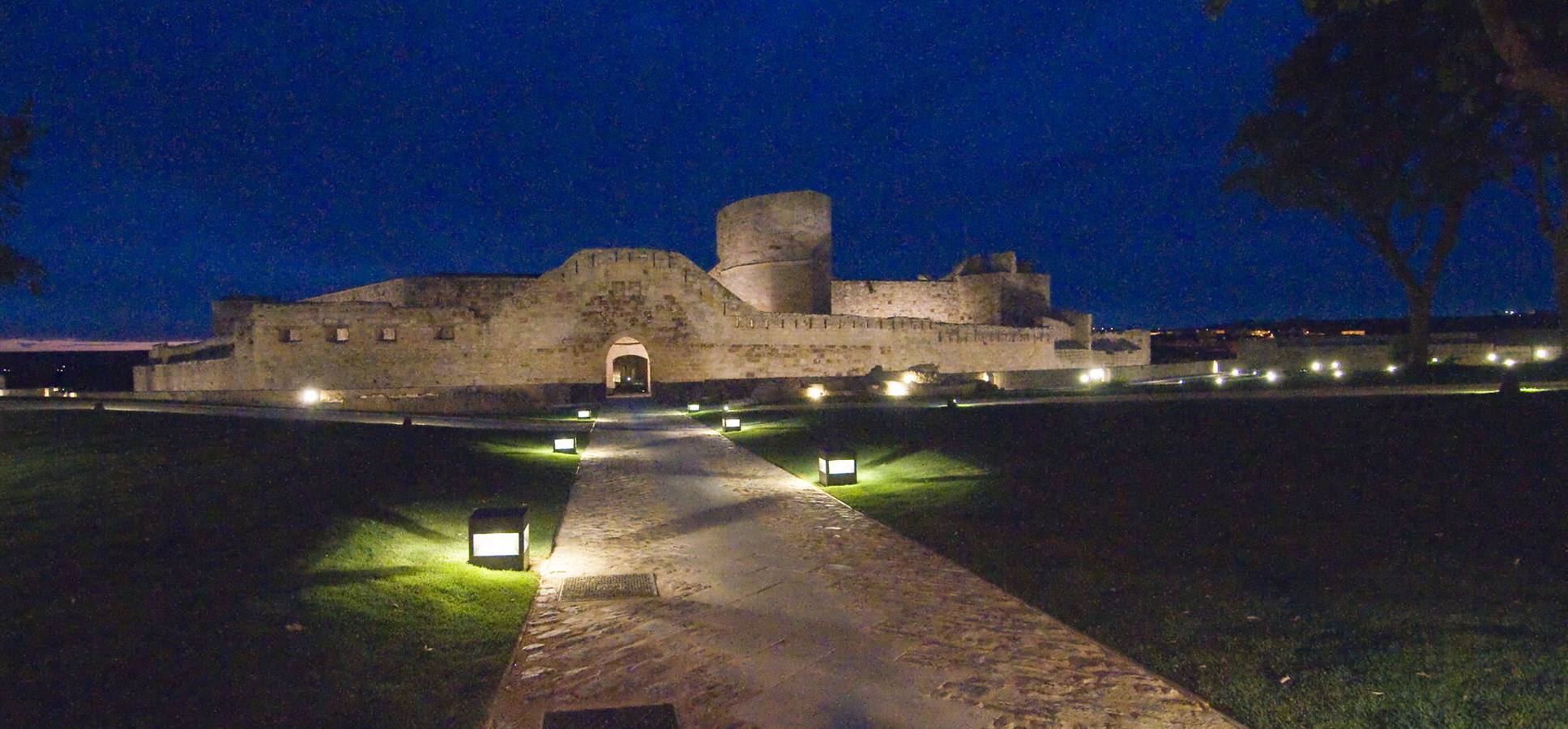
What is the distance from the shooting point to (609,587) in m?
6.24

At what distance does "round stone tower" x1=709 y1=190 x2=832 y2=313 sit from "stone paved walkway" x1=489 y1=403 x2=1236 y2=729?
29.3 meters

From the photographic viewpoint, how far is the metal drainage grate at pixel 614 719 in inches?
117

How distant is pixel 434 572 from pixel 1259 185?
80.1 feet

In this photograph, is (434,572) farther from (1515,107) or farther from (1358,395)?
(1515,107)

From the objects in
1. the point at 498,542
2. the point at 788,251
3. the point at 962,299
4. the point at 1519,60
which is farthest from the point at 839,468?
the point at 962,299

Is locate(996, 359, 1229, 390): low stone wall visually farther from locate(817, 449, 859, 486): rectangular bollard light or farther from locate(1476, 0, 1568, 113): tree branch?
locate(1476, 0, 1568, 113): tree branch

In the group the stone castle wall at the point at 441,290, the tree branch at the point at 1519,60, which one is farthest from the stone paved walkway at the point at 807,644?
the stone castle wall at the point at 441,290

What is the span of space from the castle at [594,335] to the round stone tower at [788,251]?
60 millimetres

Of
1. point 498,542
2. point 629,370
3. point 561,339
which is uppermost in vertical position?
point 561,339

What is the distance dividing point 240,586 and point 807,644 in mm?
3745

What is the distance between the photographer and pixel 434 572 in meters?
6.29

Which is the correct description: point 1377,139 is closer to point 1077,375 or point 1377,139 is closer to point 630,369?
point 1077,375

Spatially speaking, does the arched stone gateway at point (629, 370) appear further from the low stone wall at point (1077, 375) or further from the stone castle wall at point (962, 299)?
the low stone wall at point (1077, 375)

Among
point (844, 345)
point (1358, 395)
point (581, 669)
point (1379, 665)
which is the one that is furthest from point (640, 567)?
point (844, 345)
